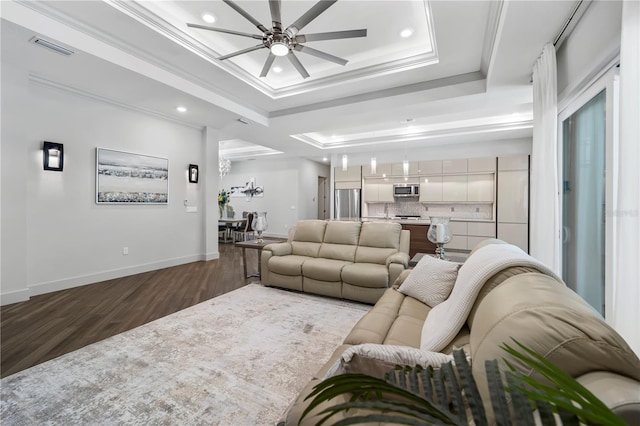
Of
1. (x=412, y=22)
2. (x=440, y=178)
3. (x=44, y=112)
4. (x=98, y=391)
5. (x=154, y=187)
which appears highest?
(x=412, y=22)

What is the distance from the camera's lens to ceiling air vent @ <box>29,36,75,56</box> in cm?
271

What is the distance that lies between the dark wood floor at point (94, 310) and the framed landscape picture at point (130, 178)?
1.32 meters

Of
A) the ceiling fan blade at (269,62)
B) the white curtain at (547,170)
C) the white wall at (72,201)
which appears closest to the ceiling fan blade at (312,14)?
the ceiling fan blade at (269,62)

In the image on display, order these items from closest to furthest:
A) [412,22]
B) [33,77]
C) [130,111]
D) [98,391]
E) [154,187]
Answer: [98,391], [412,22], [33,77], [130,111], [154,187]

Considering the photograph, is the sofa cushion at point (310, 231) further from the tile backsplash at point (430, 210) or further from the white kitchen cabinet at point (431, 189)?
the tile backsplash at point (430, 210)

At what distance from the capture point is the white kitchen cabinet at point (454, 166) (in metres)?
6.68

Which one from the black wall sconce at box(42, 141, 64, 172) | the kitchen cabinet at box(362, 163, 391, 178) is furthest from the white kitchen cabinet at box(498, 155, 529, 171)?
the black wall sconce at box(42, 141, 64, 172)

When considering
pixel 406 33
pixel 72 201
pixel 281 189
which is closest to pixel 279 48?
pixel 406 33

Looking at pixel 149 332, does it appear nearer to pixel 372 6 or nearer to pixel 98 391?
pixel 98 391

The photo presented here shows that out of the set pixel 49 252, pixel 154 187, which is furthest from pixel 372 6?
pixel 49 252

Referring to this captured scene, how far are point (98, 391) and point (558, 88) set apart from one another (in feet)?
15.0

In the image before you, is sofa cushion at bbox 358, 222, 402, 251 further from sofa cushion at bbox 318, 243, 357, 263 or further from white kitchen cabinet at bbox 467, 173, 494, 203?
white kitchen cabinet at bbox 467, 173, 494, 203

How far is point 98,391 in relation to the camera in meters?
1.79

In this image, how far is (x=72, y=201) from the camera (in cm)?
398
